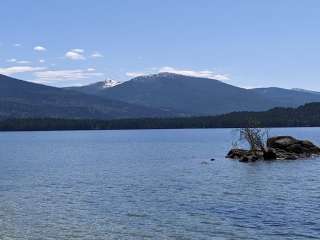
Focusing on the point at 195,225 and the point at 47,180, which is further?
the point at 47,180

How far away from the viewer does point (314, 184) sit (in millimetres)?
68250

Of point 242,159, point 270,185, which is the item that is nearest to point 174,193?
point 270,185

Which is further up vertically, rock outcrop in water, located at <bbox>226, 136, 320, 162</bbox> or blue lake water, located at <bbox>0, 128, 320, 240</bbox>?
rock outcrop in water, located at <bbox>226, 136, 320, 162</bbox>

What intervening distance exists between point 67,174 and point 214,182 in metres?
30.3

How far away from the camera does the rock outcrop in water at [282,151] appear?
366 feet

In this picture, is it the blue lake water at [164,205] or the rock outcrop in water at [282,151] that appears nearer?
the blue lake water at [164,205]

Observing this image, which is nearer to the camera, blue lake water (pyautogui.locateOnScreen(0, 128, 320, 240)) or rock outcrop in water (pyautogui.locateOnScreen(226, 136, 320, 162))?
blue lake water (pyautogui.locateOnScreen(0, 128, 320, 240))

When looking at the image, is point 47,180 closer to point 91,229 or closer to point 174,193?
point 174,193

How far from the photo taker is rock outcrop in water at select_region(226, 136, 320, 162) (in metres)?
112

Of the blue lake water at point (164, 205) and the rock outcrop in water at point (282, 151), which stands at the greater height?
the rock outcrop in water at point (282, 151)

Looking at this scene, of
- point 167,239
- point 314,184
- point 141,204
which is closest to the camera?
point 167,239

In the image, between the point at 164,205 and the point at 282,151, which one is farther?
the point at 282,151

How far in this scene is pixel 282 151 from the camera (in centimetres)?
11644

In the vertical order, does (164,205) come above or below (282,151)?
below
